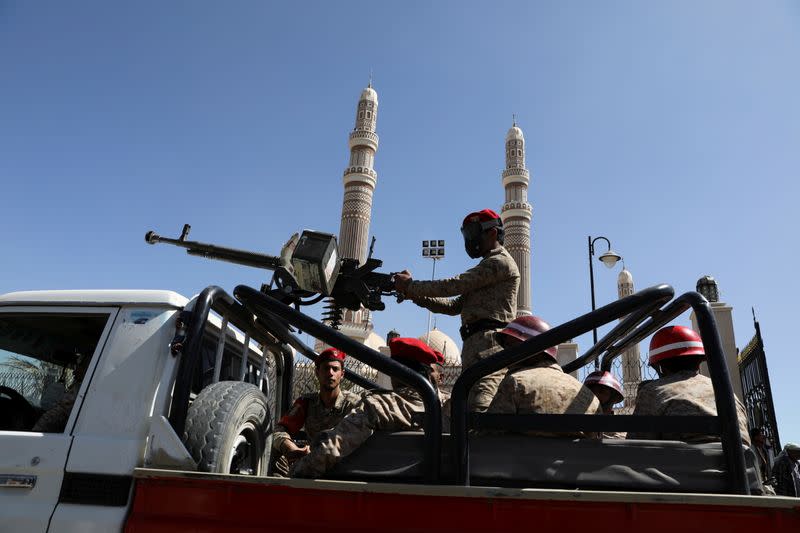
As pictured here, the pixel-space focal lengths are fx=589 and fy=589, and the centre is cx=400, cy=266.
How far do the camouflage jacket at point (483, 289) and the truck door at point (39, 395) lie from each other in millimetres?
1705

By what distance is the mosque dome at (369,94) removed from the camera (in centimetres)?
4106

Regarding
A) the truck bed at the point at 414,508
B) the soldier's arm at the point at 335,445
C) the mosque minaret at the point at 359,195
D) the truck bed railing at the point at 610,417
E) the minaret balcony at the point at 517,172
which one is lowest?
the truck bed at the point at 414,508

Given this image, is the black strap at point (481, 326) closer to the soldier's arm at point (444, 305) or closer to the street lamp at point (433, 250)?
the soldier's arm at point (444, 305)

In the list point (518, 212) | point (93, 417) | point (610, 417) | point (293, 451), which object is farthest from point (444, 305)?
point (518, 212)

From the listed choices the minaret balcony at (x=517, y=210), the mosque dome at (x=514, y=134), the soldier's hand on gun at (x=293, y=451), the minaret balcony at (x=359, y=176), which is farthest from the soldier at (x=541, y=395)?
the mosque dome at (x=514, y=134)

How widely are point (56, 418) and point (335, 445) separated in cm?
130

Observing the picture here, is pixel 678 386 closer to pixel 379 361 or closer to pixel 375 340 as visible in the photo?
pixel 379 361

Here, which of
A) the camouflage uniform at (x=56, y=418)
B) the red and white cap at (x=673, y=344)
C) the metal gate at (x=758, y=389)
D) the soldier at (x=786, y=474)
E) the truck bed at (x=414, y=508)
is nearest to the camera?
the truck bed at (x=414, y=508)

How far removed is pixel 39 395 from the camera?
3.07 metres

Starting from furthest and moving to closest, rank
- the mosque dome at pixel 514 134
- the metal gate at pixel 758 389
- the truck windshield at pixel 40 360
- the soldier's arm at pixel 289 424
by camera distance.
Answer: the mosque dome at pixel 514 134
the metal gate at pixel 758 389
the soldier's arm at pixel 289 424
the truck windshield at pixel 40 360

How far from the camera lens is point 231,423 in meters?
2.48

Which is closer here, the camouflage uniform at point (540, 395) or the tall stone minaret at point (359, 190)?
the camouflage uniform at point (540, 395)

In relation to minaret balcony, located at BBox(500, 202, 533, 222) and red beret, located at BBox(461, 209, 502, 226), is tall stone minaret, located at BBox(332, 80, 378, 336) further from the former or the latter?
red beret, located at BBox(461, 209, 502, 226)

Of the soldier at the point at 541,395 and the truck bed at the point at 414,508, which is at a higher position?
the soldier at the point at 541,395
